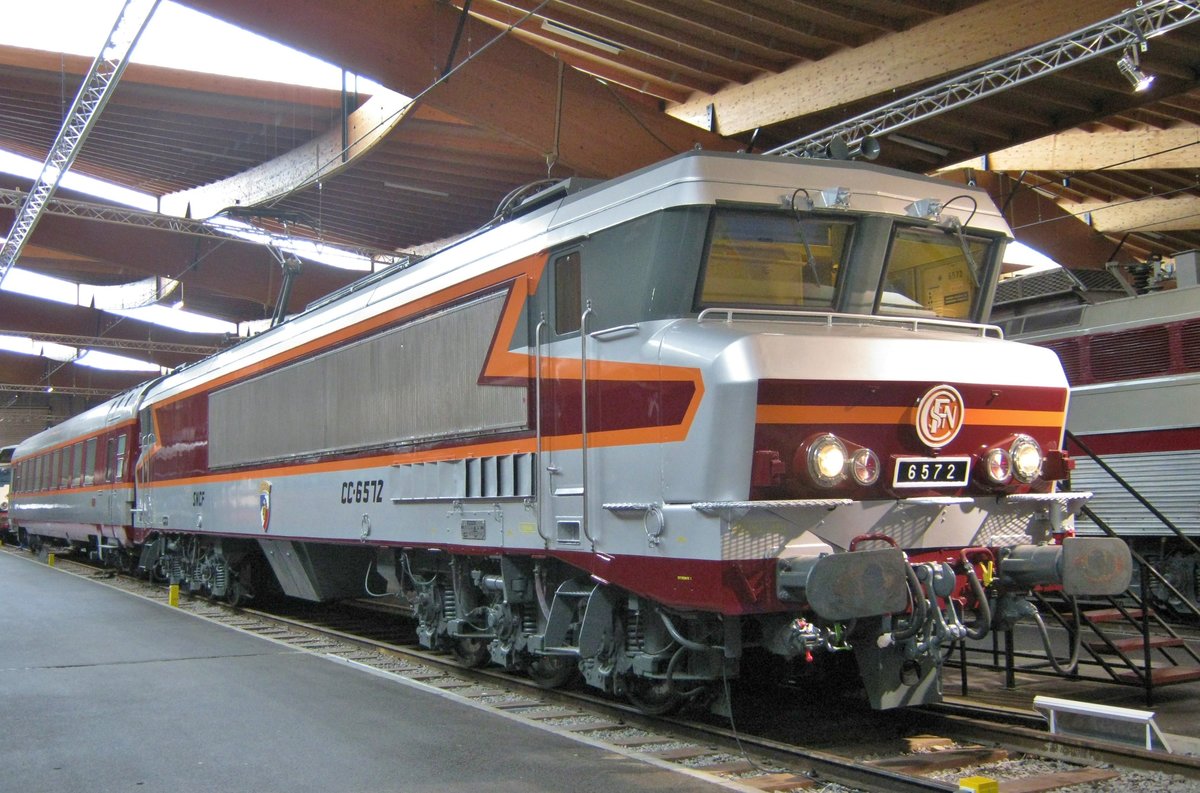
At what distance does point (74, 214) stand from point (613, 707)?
70.8 ft

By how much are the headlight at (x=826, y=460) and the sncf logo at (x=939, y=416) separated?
0.64 metres

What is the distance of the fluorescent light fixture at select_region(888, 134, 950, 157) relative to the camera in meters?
17.7

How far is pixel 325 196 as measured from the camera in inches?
948

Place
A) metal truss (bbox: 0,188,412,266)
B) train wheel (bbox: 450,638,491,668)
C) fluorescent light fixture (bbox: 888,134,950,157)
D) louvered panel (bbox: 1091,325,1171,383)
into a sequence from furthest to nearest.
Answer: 1. metal truss (bbox: 0,188,412,266)
2. fluorescent light fixture (bbox: 888,134,950,157)
3. louvered panel (bbox: 1091,325,1171,383)
4. train wheel (bbox: 450,638,491,668)

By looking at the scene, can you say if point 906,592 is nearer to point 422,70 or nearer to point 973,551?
point 973,551

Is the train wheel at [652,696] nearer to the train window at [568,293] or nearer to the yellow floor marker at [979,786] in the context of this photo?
the yellow floor marker at [979,786]

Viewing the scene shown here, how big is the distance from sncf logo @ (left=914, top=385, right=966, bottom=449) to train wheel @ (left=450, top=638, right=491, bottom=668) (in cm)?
455

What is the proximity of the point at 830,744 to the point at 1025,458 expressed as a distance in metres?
2.21

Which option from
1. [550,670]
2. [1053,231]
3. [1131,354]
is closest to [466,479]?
[550,670]

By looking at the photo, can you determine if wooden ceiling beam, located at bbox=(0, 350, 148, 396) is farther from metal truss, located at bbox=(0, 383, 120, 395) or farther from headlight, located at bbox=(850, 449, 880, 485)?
headlight, located at bbox=(850, 449, 880, 485)

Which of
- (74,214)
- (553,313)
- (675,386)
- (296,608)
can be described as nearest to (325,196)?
(74,214)

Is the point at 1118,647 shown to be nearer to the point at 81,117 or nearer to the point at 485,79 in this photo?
the point at 485,79

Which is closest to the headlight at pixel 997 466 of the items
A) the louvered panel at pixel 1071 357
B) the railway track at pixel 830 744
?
the railway track at pixel 830 744

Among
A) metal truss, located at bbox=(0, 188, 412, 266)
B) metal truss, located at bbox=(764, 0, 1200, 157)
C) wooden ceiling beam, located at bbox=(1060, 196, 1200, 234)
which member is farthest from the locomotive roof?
wooden ceiling beam, located at bbox=(1060, 196, 1200, 234)
